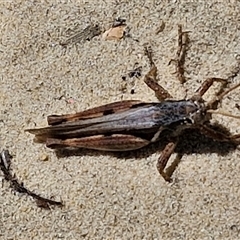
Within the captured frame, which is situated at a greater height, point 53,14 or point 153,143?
point 53,14

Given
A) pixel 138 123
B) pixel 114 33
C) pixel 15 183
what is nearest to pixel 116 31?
pixel 114 33

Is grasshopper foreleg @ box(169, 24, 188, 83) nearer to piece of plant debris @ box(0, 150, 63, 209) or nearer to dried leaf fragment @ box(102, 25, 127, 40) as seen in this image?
dried leaf fragment @ box(102, 25, 127, 40)

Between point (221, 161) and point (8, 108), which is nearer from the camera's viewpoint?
point (221, 161)

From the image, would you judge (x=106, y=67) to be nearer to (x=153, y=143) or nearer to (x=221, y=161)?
(x=153, y=143)

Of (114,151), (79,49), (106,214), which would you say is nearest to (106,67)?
(79,49)

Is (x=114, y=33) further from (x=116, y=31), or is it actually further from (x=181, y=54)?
(x=181, y=54)

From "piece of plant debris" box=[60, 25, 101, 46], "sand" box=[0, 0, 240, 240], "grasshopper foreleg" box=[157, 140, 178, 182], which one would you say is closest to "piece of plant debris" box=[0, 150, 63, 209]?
"sand" box=[0, 0, 240, 240]

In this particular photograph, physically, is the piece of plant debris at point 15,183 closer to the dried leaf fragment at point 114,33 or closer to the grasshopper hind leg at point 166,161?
the grasshopper hind leg at point 166,161
